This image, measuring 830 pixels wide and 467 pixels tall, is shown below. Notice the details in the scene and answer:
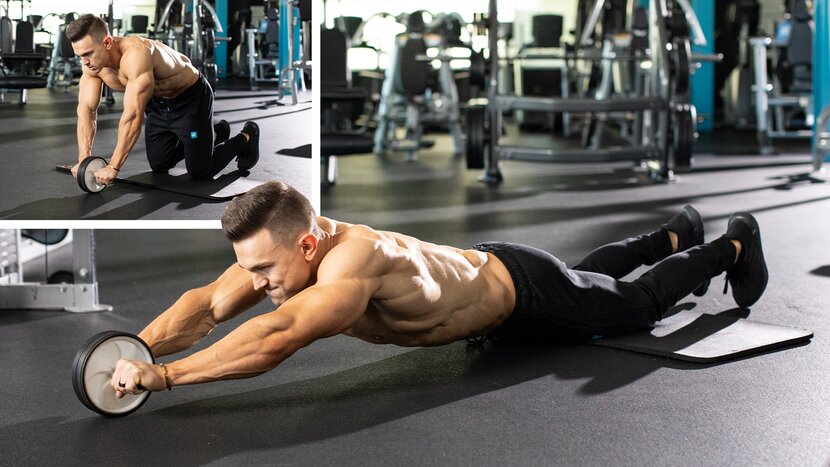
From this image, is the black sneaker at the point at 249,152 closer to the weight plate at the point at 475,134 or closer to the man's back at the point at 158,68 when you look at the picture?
the man's back at the point at 158,68

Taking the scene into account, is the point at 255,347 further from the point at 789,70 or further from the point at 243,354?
the point at 789,70

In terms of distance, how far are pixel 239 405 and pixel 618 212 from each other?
335 centimetres

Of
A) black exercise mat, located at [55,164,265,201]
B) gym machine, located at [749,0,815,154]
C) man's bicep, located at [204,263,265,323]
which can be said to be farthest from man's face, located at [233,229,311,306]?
gym machine, located at [749,0,815,154]

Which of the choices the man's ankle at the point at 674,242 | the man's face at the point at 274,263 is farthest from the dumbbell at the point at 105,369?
the man's ankle at the point at 674,242

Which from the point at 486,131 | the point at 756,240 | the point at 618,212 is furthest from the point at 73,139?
the point at 486,131

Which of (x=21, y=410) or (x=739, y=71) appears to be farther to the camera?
(x=739, y=71)

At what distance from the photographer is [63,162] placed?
3.03m

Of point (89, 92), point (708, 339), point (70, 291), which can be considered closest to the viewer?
point (708, 339)

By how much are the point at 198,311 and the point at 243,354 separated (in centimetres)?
33

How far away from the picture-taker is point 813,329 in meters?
2.99

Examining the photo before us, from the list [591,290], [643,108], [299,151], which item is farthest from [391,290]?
[643,108]

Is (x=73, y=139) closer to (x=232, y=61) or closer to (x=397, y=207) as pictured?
(x=232, y=61)

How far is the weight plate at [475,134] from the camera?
636 centimetres

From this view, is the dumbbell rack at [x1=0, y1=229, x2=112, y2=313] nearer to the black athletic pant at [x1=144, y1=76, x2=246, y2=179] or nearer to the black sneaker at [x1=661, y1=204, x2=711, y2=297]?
the black athletic pant at [x1=144, y1=76, x2=246, y2=179]
